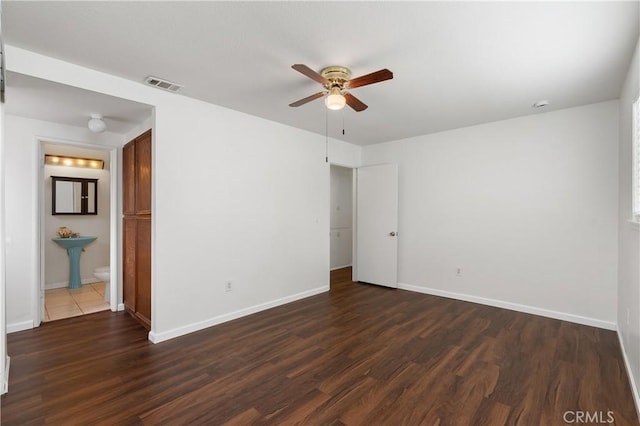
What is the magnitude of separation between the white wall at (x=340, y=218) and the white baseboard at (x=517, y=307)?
2.07 m

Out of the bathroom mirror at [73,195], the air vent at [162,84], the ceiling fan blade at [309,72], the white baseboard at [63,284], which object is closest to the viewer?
the ceiling fan blade at [309,72]

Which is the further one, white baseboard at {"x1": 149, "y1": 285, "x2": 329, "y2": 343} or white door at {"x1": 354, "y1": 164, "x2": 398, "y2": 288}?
white door at {"x1": 354, "y1": 164, "x2": 398, "y2": 288}

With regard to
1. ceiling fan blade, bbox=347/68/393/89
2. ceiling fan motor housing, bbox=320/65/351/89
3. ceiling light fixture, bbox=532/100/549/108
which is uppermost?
ceiling light fixture, bbox=532/100/549/108

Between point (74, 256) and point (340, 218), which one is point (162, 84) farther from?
point (340, 218)

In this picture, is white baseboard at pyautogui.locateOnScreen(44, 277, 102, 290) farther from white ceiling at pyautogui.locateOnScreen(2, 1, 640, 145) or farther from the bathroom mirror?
white ceiling at pyautogui.locateOnScreen(2, 1, 640, 145)

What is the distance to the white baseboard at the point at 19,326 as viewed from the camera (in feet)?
10.8

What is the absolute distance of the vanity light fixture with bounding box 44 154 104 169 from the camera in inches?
204

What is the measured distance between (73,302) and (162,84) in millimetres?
3522

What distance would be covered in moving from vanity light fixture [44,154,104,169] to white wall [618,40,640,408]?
23.5ft

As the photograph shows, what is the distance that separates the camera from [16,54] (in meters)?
2.29

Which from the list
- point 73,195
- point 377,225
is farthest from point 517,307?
point 73,195

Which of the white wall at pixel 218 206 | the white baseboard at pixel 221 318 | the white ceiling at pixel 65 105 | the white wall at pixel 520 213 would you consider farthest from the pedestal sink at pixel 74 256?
the white wall at pixel 520 213

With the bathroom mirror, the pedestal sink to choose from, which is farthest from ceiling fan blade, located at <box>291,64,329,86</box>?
the bathroom mirror

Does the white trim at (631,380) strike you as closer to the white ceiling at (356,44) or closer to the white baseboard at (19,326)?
the white ceiling at (356,44)
